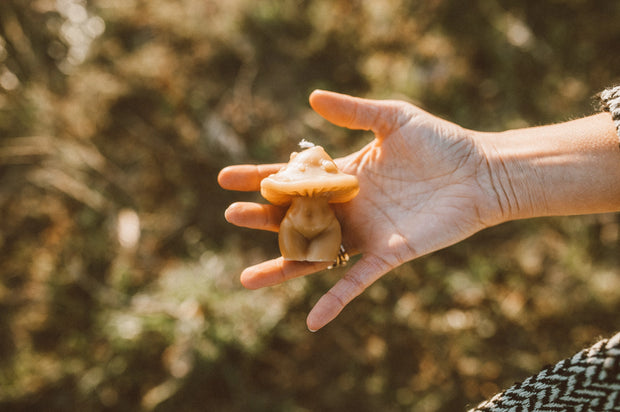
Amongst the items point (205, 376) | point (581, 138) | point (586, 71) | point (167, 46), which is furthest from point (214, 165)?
point (586, 71)

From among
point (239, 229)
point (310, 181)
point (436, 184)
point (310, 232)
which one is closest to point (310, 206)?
point (310, 232)

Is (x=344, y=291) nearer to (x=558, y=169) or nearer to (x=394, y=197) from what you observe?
(x=394, y=197)

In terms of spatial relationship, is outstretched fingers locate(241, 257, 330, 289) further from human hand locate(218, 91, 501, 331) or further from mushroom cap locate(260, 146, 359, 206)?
mushroom cap locate(260, 146, 359, 206)

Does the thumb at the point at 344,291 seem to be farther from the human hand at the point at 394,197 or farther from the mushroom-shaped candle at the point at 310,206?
the mushroom-shaped candle at the point at 310,206

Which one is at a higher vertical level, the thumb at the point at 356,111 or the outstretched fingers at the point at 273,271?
the thumb at the point at 356,111

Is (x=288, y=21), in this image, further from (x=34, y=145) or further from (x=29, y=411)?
(x=29, y=411)

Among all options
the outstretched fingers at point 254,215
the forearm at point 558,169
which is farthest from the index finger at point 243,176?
the forearm at point 558,169
